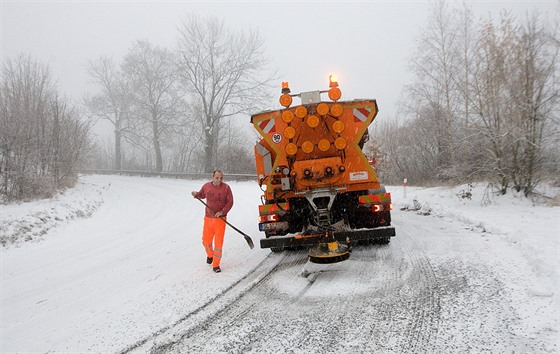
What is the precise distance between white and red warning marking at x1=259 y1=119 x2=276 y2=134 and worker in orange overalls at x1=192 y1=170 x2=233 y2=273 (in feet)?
3.41

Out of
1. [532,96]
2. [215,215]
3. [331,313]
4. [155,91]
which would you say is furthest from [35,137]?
[155,91]

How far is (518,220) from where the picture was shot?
781 cm

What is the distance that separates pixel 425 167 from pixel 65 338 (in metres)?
21.9

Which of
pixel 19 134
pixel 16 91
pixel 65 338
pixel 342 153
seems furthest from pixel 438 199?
pixel 16 91

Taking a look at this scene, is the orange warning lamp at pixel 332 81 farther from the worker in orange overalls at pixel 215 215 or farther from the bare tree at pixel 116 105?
the bare tree at pixel 116 105

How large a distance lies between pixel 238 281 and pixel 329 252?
1311 mm

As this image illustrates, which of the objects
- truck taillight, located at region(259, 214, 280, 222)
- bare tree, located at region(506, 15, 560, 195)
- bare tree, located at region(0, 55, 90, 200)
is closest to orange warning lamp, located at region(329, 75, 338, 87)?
truck taillight, located at region(259, 214, 280, 222)

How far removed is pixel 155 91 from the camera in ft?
116

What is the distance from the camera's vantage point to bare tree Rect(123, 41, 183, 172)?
114ft

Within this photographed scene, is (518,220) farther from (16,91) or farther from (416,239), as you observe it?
(16,91)

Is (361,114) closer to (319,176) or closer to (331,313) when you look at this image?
(319,176)

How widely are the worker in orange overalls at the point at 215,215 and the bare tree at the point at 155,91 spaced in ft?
97.7

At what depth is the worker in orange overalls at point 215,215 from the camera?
572 centimetres

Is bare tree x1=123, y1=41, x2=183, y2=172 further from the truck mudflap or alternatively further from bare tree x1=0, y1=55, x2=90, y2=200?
the truck mudflap
